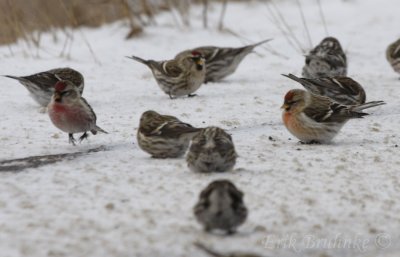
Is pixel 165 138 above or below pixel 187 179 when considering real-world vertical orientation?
above

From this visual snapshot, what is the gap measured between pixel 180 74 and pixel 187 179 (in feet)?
15.7

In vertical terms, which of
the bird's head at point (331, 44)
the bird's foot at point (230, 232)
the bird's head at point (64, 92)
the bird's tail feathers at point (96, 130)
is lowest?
the bird's foot at point (230, 232)

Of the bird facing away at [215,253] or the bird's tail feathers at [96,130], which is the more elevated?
the bird's tail feathers at [96,130]

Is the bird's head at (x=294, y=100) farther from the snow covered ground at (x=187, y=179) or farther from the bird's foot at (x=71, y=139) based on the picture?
the bird's foot at (x=71, y=139)

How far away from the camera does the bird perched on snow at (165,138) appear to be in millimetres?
7711

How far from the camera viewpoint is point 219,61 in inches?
497

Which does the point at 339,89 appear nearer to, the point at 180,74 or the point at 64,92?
the point at 180,74

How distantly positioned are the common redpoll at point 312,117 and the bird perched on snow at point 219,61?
12.3 feet

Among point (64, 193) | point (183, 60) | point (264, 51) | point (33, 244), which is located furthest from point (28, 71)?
point (33, 244)

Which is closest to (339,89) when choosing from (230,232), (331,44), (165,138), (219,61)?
(331,44)

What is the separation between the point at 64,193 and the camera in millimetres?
6375

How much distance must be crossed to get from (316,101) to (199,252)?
428 centimetres

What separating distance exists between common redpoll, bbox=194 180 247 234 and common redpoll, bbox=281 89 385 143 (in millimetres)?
3285

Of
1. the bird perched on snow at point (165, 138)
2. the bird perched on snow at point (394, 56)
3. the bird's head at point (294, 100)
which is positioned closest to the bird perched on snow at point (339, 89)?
the bird's head at point (294, 100)
